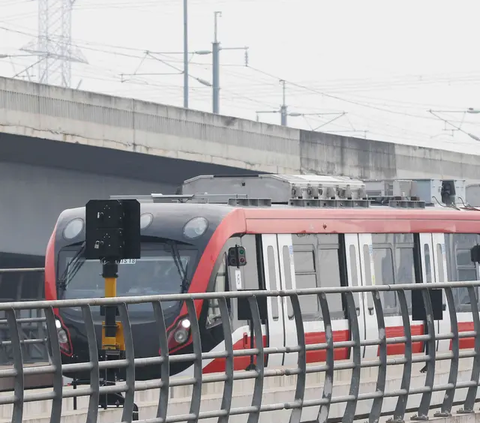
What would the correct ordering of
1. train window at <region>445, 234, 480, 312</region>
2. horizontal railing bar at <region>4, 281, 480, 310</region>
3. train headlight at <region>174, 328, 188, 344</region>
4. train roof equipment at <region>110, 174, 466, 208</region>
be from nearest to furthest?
horizontal railing bar at <region>4, 281, 480, 310</region> → train headlight at <region>174, 328, 188, 344</region> → train roof equipment at <region>110, 174, 466, 208</region> → train window at <region>445, 234, 480, 312</region>

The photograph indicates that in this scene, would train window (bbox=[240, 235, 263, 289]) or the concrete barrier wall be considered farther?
train window (bbox=[240, 235, 263, 289])

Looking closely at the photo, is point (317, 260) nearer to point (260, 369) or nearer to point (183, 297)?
point (260, 369)

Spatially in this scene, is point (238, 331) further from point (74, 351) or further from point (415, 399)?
point (415, 399)

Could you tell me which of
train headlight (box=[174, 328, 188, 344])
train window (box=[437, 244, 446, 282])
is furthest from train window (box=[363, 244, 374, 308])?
train headlight (box=[174, 328, 188, 344])

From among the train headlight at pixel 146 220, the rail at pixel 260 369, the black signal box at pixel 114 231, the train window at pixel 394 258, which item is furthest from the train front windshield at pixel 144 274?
the rail at pixel 260 369

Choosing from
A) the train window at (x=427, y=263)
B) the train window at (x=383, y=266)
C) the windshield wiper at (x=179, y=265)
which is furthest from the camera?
the train window at (x=427, y=263)

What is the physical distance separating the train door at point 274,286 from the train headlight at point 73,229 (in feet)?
8.13

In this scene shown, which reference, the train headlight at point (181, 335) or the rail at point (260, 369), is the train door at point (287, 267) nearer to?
the train headlight at point (181, 335)

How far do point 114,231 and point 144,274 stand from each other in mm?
4604

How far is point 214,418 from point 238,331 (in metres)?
5.65

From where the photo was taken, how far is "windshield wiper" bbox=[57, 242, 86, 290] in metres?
19.3

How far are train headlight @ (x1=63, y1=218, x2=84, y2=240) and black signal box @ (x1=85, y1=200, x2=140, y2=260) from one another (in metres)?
5.29

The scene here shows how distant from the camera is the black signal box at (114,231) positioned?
14.2m

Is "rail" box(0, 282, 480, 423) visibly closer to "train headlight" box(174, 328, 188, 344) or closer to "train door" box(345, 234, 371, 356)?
"train headlight" box(174, 328, 188, 344)
